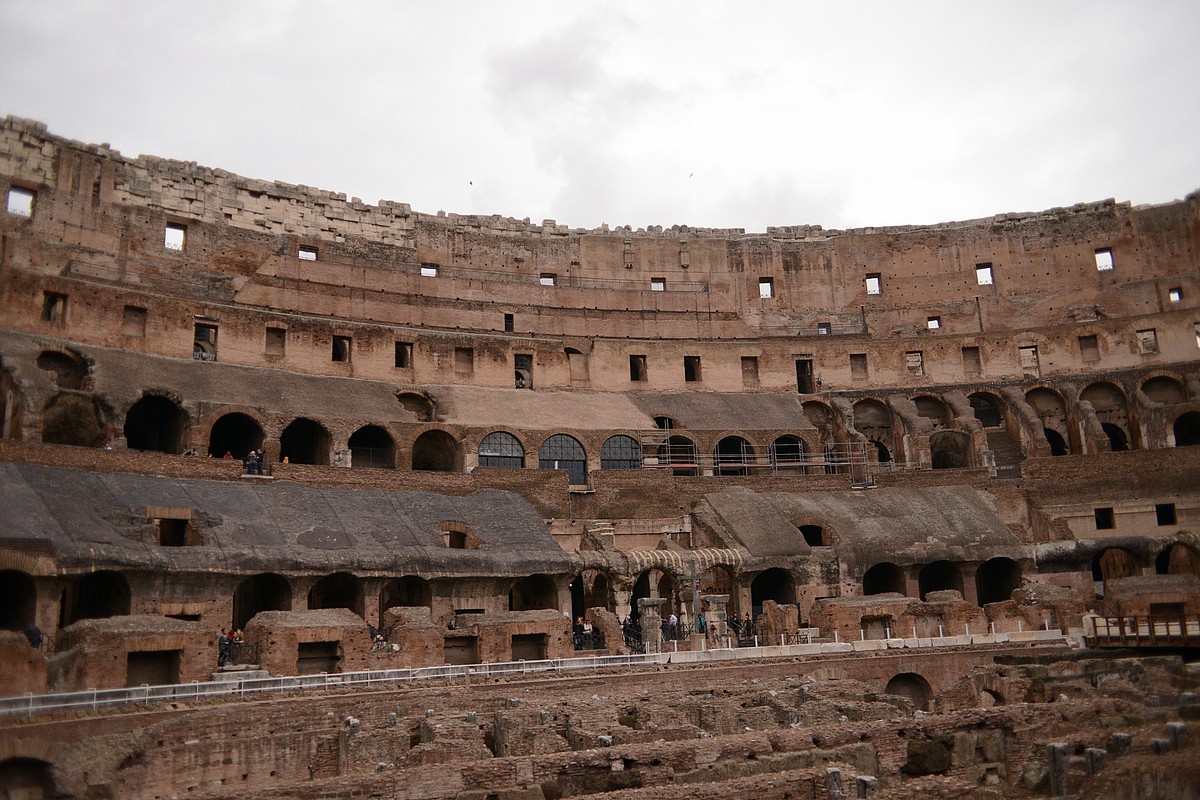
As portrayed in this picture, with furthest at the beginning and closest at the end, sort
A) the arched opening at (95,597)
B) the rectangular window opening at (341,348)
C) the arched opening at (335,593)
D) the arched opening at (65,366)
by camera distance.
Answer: the rectangular window opening at (341,348) → the arched opening at (65,366) → the arched opening at (335,593) → the arched opening at (95,597)

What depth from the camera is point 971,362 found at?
50.5 meters

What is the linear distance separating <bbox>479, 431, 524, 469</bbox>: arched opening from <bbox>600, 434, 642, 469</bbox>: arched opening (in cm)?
382

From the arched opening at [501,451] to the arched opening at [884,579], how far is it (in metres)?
14.7

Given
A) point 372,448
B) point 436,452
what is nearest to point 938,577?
point 436,452

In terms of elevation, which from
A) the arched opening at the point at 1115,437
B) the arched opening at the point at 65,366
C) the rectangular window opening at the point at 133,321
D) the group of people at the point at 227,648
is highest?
the rectangular window opening at the point at 133,321

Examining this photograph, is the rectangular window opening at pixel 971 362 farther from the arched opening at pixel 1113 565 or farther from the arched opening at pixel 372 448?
the arched opening at pixel 372 448

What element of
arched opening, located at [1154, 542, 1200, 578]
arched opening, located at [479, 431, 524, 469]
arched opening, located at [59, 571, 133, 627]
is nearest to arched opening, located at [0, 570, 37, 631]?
arched opening, located at [59, 571, 133, 627]

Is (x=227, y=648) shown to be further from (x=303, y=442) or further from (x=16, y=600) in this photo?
(x=303, y=442)

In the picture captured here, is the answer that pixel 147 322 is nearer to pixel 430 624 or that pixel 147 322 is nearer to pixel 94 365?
pixel 94 365

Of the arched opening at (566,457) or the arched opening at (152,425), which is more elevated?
the arched opening at (152,425)

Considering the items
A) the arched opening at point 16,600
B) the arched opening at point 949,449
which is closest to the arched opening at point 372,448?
the arched opening at point 16,600

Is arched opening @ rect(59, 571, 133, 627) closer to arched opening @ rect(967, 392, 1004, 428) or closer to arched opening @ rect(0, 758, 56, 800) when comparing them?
arched opening @ rect(0, 758, 56, 800)

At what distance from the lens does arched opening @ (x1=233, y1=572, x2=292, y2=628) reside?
28250mm

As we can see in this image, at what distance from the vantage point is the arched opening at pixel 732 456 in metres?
44.0
